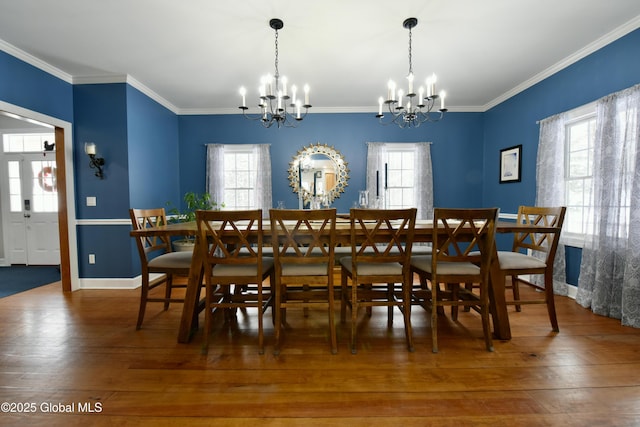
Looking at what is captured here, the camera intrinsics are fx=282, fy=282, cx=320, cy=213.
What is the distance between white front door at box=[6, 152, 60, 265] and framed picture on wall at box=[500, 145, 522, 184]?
7.26m

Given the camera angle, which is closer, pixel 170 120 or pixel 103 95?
pixel 103 95

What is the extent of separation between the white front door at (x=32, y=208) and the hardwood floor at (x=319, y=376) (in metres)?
3.09

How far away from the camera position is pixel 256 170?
468cm

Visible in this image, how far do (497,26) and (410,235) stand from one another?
2145 mm

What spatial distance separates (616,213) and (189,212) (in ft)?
16.5

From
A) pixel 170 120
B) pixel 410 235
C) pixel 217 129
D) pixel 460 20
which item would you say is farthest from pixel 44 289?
pixel 460 20

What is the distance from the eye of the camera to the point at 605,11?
7.62ft

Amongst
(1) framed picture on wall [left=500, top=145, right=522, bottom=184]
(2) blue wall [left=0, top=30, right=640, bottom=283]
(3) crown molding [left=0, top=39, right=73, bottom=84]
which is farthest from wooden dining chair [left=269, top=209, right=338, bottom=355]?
(1) framed picture on wall [left=500, top=145, right=522, bottom=184]

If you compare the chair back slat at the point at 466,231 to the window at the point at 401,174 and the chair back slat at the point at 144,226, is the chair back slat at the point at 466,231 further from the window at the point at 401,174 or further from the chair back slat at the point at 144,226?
the window at the point at 401,174

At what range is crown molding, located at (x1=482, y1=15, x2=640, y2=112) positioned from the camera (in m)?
2.50

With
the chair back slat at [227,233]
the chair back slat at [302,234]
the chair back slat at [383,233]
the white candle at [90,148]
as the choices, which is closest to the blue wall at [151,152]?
the white candle at [90,148]

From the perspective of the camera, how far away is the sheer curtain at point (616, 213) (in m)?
2.35

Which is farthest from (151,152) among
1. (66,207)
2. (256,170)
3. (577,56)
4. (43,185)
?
(577,56)

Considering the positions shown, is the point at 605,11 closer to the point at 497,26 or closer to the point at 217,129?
the point at 497,26
